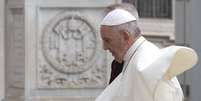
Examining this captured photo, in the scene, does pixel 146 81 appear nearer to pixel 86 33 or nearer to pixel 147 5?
pixel 86 33

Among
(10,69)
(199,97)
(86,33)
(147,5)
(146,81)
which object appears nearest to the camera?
(146,81)

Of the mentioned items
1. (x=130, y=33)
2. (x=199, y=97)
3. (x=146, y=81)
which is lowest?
(x=199, y=97)

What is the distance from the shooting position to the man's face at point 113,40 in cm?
328

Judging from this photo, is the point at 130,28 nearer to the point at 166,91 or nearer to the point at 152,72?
the point at 152,72

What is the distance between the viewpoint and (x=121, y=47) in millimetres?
3303

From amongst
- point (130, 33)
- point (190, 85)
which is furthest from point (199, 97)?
point (130, 33)


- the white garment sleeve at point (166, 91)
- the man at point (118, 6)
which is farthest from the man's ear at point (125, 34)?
the man at point (118, 6)

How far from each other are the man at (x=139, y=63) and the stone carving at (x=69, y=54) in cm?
608

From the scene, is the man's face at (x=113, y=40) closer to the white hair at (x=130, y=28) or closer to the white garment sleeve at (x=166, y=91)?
the white hair at (x=130, y=28)

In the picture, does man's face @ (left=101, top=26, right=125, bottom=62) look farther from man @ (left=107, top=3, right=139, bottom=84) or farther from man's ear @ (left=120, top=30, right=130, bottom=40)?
man @ (left=107, top=3, right=139, bottom=84)

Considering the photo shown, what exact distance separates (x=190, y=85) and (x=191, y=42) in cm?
48

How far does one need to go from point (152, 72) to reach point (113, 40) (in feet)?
0.82

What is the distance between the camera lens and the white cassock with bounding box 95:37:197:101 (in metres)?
3.20

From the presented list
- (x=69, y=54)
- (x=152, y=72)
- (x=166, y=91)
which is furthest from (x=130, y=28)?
(x=69, y=54)
